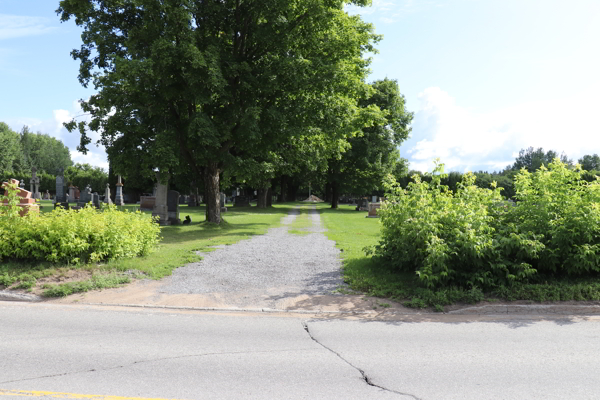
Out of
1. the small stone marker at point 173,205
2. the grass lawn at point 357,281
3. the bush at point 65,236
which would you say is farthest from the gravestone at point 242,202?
the bush at point 65,236

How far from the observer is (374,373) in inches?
180

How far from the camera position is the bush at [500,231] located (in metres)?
7.67

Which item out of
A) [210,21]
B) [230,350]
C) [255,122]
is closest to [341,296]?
[230,350]

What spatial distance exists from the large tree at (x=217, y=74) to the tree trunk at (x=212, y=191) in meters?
0.35

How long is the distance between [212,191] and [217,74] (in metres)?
6.86

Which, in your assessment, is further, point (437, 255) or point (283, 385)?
point (437, 255)

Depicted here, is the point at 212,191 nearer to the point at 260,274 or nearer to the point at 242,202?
the point at 260,274

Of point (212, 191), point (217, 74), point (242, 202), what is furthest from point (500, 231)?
point (242, 202)

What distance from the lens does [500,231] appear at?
820 centimetres

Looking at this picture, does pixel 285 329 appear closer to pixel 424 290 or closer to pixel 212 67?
pixel 424 290

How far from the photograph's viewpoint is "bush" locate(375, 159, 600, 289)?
7672 mm

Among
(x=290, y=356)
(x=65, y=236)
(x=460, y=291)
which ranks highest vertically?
(x=65, y=236)

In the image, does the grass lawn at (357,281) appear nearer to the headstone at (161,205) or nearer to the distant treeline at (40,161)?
the headstone at (161,205)

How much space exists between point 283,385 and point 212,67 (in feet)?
48.6
